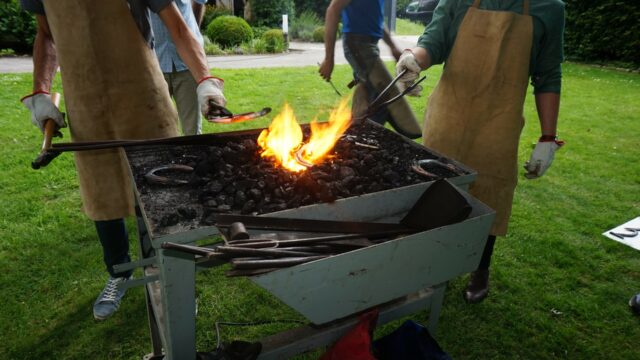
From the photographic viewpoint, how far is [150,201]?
159 centimetres

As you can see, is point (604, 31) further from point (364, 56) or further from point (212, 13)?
point (212, 13)

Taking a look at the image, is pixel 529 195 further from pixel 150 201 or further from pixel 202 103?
pixel 150 201

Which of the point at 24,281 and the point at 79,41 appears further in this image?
the point at 24,281

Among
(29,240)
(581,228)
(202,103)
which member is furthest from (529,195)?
(29,240)

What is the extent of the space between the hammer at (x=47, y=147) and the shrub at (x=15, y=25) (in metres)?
10.8

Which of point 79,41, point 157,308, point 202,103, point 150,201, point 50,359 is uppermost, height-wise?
point 79,41

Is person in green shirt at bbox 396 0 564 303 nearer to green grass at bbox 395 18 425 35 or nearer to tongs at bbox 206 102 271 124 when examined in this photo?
tongs at bbox 206 102 271 124

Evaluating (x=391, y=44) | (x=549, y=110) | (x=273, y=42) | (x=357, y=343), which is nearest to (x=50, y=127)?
(x=357, y=343)

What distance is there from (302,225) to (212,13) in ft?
52.4

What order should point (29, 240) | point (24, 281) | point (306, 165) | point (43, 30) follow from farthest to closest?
point (29, 240), point (24, 281), point (43, 30), point (306, 165)

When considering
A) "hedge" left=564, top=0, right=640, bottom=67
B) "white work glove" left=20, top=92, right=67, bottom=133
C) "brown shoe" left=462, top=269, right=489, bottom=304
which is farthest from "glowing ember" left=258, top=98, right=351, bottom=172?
"hedge" left=564, top=0, right=640, bottom=67

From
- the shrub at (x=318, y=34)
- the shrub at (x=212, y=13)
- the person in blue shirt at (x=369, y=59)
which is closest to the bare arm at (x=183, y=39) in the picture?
the person in blue shirt at (x=369, y=59)

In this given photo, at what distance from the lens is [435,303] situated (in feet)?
7.25

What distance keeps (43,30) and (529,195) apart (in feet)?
15.0
